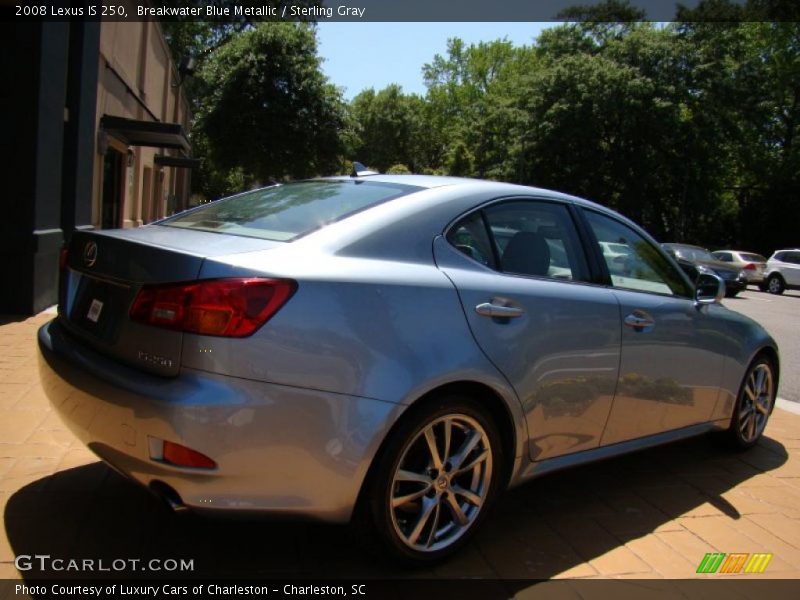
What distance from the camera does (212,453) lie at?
93.3 inches

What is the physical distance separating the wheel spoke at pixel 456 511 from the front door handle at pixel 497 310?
2.50 ft

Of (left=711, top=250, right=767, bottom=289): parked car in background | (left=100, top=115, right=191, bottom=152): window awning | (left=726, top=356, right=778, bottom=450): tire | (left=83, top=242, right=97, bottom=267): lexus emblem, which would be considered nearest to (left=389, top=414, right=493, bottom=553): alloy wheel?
(left=83, top=242, right=97, bottom=267): lexus emblem

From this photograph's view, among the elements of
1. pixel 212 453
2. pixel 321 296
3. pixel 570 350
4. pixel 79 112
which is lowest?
pixel 212 453

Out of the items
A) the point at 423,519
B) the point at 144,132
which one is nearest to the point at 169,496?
the point at 423,519

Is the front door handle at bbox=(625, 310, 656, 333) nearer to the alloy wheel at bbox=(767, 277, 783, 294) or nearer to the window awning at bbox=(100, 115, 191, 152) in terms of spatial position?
the window awning at bbox=(100, 115, 191, 152)

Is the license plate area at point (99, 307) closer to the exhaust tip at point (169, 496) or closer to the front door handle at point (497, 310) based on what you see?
the exhaust tip at point (169, 496)

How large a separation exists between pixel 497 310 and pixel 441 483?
29.2 inches

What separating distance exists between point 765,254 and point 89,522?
3921 cm

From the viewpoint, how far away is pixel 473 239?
318 centimetres

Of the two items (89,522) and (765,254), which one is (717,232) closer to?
(765,254)

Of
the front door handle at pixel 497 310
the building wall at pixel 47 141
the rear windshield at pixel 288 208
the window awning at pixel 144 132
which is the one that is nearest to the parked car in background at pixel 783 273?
the window awning at pixel 144 132

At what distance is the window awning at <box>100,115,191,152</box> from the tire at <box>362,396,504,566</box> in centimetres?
1214

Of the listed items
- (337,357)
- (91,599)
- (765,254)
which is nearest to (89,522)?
(91,599)

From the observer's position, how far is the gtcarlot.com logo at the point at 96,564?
2.73 m
